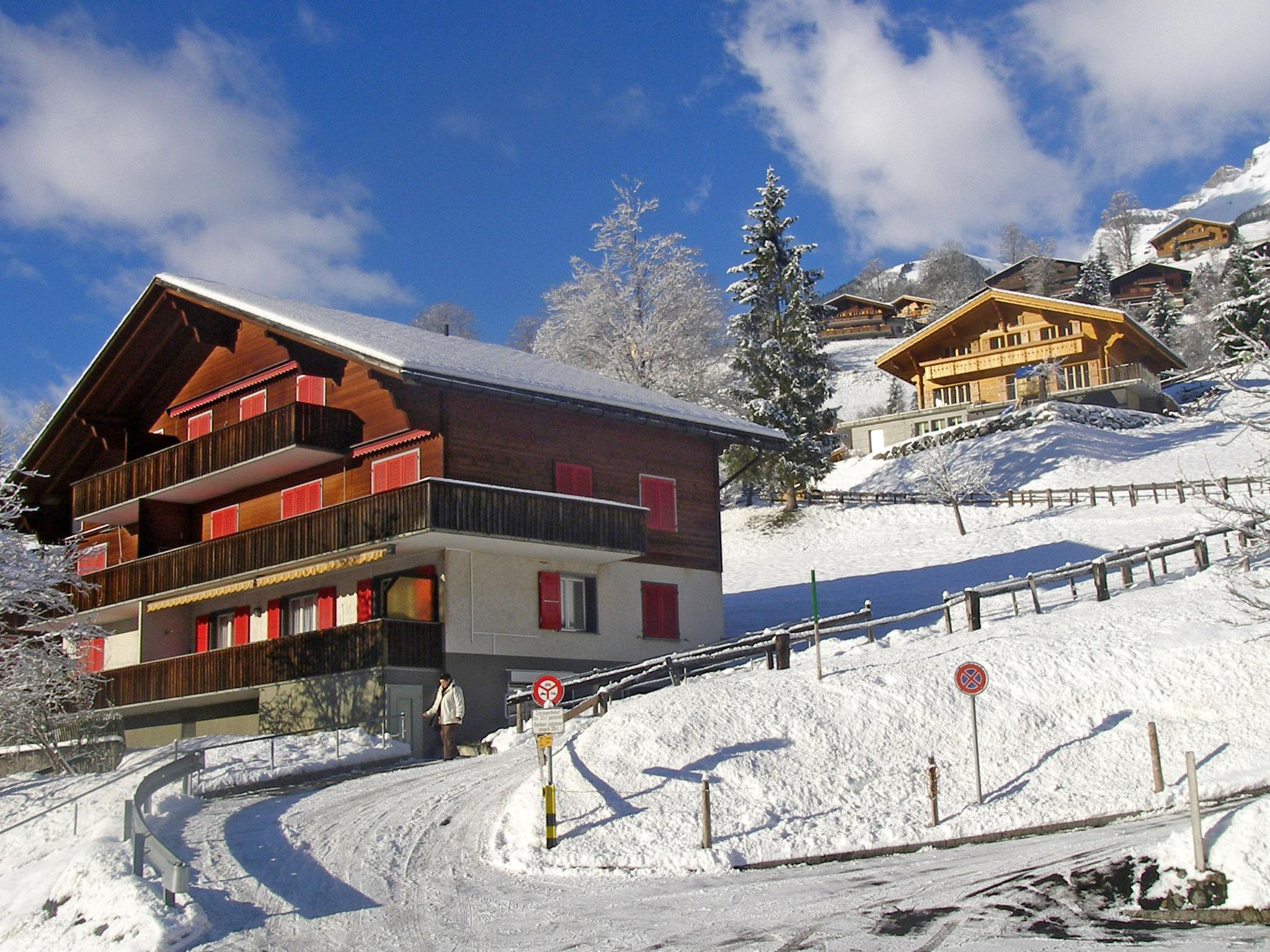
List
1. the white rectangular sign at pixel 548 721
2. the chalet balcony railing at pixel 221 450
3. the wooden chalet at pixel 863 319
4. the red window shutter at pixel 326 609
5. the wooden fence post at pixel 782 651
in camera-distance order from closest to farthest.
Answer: the white rectangular sign at pixel 548 721
the wooden fence post at pixel 782 651
the chalet balcony railing at pixel 221 450
the red window shutter at pixel 326 609
the wooden chalet at pixel 863 319

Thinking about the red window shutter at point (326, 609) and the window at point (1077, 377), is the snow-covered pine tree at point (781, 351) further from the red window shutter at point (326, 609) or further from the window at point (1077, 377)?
the red window shutter at point (326, 609)

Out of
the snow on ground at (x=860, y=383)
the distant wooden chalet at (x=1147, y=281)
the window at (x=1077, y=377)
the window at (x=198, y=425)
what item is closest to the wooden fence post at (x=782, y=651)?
the window at (x=198, y=425)

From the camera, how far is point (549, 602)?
32.1 meters

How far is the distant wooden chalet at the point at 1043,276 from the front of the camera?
130 m

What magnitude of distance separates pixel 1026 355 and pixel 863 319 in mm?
71078

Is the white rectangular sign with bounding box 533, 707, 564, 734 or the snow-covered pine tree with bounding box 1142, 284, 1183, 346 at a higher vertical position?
the snow-covered pine tree with bounding box 1142, 284, 1183, 346

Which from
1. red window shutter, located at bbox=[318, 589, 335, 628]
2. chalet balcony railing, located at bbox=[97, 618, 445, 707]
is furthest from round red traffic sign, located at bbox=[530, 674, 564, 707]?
red window shutter, located at bbox=[318, 589, 335, 628]

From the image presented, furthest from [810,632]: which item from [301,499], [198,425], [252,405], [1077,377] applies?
[1077,377]

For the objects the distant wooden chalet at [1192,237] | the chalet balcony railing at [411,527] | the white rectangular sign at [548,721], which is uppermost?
the distant wooden chalet at [1192,237]

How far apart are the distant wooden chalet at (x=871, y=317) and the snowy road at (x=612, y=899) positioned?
4822 inches

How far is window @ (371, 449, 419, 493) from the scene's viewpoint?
103 ft

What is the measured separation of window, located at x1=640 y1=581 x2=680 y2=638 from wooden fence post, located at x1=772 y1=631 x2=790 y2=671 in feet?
29.6

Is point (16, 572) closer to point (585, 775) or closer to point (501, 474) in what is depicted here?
point (501, 474)

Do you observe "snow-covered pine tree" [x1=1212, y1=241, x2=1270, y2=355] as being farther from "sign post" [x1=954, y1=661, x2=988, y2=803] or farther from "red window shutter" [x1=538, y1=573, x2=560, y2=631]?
"sign post" [x1=954, y1=661, x2=988, y2=803]
